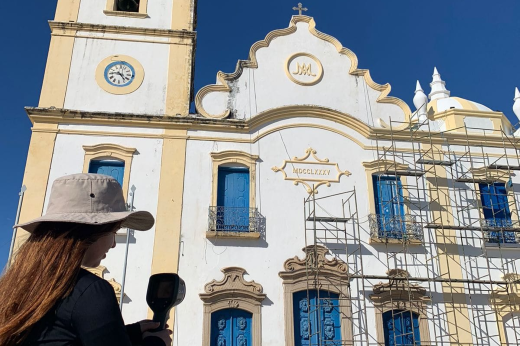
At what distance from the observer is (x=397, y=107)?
15.2 meters

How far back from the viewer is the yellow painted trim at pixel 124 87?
555 inches

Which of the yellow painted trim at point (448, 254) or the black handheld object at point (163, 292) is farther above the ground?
the yellow painted trim at point (448, 254)

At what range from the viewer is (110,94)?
1401 centimetres

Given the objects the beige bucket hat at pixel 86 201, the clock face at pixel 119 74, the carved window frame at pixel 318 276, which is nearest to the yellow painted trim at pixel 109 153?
the clock face at pixel 119 74

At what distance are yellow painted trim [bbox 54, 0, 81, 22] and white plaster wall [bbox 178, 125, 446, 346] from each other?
5.34 meters

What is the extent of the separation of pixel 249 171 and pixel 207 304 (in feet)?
11.5

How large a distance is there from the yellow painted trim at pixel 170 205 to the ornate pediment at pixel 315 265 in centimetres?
260

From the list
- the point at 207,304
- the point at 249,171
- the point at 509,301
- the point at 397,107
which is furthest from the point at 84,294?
the point at 397,107

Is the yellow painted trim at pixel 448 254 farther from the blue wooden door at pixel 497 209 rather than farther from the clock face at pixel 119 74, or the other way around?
the clock face at pixel 119 74

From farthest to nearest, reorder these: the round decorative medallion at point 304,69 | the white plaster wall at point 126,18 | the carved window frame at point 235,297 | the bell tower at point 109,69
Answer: the white plaster wall at point 126,18 < the round decorative medallion at point 304,69 < the bell tower at point 109,69 < the carved window frame at point 235,297

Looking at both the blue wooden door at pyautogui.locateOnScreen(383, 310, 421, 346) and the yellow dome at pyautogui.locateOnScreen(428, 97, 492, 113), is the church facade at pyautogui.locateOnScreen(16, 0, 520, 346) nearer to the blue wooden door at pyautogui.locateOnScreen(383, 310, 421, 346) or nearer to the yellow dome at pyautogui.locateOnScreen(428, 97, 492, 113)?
the blue wooden door at pyautogui.locateOnScreen(383, 310, 421, 346)

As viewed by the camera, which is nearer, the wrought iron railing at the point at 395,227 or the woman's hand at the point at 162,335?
the woman's hand at the point at 162,335

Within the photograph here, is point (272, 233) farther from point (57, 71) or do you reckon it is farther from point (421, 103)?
point (57, 71)

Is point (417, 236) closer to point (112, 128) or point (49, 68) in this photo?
point (112, 128)
